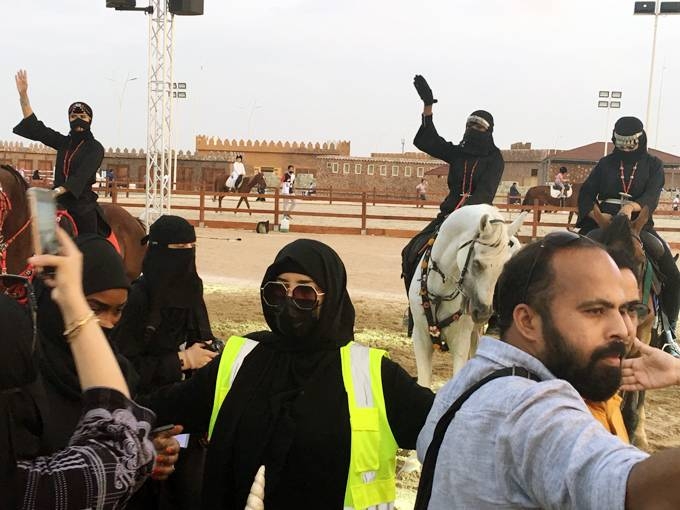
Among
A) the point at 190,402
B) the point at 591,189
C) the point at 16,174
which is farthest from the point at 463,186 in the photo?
the point at 190,402

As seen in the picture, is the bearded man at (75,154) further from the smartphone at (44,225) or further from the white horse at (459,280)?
the smartphone at (44,225)

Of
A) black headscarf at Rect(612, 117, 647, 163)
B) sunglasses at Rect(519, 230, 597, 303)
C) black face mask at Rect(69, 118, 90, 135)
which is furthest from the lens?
black face mask at Rect(69, 118, 90, 135)

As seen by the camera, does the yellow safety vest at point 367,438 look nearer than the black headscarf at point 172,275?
Yes

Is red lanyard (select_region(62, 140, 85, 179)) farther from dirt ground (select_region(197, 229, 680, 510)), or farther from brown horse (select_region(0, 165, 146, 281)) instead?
dirt ground (select_region(197, 229, 680, 510))

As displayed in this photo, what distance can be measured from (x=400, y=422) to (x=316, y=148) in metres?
68.4

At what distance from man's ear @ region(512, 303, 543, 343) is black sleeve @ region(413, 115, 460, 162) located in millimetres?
6495

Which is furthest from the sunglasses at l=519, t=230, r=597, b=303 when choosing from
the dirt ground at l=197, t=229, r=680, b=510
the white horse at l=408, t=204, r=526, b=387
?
the white horse at l=408, t=204, r=526, b=387

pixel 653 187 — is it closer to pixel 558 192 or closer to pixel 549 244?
pixel 549 244

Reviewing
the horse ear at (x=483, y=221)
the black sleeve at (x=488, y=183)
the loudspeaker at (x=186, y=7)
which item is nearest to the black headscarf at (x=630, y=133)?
the black sleeve at (x=488, y=183)

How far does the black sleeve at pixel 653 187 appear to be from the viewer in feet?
23.4

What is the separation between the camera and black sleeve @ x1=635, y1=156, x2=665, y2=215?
7.13 meters

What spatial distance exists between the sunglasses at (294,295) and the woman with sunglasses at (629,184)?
15.9 feet

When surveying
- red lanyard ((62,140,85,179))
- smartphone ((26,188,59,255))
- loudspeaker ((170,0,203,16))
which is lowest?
smartphone ((26,188,59,255))

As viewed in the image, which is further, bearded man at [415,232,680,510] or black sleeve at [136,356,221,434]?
black sleeve at [136,356,221,434]
